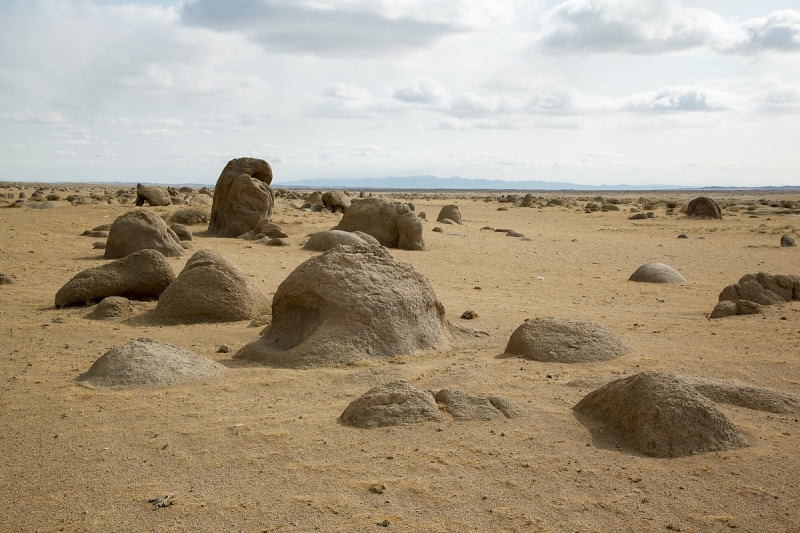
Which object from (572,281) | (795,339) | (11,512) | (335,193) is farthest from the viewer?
(335,193)

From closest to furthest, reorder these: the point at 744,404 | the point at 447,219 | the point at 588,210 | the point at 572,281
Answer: the point at 744,404, the point at 572,281, the point at 447,219, the point at 588,210

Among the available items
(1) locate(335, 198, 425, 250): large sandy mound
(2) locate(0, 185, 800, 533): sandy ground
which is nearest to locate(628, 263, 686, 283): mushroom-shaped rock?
(2) locate(0, 185, 800, 533): sandy ground

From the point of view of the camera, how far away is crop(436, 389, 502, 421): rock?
4691 millimetres

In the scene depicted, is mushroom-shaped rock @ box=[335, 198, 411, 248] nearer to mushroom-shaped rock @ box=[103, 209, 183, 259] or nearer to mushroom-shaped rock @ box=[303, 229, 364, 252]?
mushroom-shaped rock @ box=[303, 229, 364, 252]

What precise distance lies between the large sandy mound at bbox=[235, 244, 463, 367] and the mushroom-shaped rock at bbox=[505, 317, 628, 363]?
31.2 inches

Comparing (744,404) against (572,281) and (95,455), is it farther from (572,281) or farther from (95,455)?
(572,281)

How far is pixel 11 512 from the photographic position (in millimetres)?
3461

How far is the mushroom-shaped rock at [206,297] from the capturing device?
26.4 ft

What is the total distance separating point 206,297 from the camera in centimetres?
808

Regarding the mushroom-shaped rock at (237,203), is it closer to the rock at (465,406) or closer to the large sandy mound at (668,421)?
the rock at (465,406)

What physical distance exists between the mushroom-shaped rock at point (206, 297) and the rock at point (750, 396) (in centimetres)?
508

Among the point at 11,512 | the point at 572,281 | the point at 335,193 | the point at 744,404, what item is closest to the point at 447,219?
the point at 335,193

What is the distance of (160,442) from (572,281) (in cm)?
971

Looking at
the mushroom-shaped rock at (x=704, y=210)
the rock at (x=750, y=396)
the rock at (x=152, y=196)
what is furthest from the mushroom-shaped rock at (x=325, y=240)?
the mushroom-shaped rock at (x=704, y=210)
